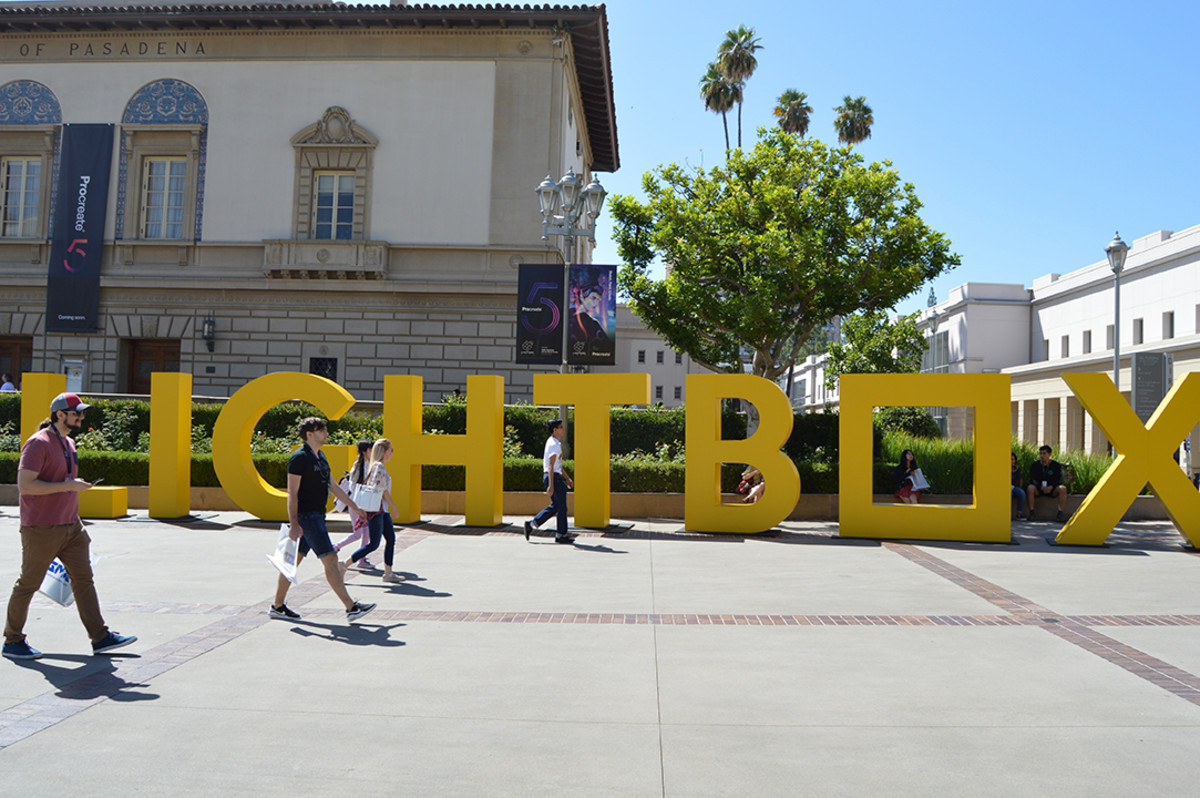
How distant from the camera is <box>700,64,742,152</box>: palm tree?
175 ft

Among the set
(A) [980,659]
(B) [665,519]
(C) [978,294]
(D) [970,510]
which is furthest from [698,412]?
(C) [978,294]

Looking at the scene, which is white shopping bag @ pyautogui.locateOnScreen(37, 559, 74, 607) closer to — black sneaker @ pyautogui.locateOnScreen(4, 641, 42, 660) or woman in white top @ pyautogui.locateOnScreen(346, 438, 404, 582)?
black sneaker @ pyautogui.locateOnScreen(4, 641, 42, 660)

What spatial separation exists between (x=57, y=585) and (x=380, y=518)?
3.92 m

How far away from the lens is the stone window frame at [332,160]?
27719 millimetres

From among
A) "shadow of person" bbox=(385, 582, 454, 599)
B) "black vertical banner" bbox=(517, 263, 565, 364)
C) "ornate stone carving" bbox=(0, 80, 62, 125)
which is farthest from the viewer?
"ornate stone carving" bbox=(0, 80, 62, 125)

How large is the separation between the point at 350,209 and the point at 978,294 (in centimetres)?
4227

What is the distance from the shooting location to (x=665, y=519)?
1739cm

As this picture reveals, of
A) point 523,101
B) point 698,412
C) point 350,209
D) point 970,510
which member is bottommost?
point 970,510

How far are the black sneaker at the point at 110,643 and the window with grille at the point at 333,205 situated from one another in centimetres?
2228

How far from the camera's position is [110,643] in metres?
6.80

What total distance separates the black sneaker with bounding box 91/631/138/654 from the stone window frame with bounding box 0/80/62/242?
26410 mm

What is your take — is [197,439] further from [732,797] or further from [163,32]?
[732,797]

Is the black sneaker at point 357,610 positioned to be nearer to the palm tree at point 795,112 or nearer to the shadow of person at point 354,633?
the shadow of person at point 354,633

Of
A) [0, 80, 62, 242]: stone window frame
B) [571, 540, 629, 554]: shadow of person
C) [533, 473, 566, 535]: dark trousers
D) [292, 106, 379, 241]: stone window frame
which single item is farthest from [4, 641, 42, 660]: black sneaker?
[0, 80, 62, 242]: stone window frame
